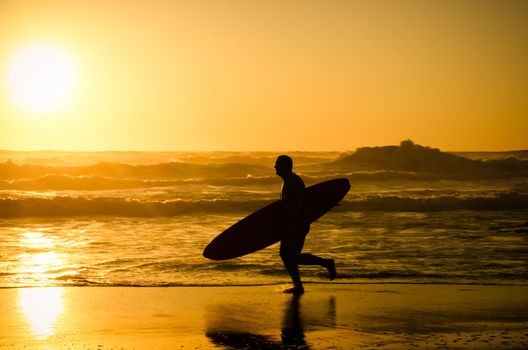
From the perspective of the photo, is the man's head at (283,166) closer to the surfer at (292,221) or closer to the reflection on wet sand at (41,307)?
the surfer at (292,221)

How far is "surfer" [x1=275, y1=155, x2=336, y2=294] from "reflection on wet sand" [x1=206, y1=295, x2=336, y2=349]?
1.90 ft

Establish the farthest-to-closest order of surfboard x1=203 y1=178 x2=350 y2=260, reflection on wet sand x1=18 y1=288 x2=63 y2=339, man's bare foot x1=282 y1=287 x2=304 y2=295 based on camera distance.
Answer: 1. surfboard x1=203 y1=178 x2=350 y2=260
2. man's bare foot x1=282 y1=287 x2=304 y2=295
3. reflection on wet sand x1=18 y1=288 x2=63 y2=339

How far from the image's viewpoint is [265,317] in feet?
27.7

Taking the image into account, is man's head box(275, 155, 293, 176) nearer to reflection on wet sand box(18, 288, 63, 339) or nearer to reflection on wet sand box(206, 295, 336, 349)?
reflection on wet sand box(206, 295, 336, 349)

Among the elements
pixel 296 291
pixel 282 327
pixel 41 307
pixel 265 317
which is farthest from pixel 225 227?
pixel 282 327

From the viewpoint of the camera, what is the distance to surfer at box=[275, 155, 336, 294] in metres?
9.70

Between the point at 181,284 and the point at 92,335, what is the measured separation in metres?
3.28

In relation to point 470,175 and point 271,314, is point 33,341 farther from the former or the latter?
point 470,175

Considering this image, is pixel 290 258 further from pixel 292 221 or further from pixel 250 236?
pixel 250 236

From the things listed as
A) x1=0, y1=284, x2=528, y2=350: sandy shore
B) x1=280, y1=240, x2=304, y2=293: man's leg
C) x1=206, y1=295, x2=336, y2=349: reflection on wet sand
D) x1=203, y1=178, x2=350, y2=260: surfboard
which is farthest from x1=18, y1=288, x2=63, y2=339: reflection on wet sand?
x1=280, y1=240, x2=304, y2=293: man's leg

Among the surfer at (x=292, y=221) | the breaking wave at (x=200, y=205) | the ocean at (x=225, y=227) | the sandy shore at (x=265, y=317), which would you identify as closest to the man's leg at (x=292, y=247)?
the surfer at (x=292, y=221)

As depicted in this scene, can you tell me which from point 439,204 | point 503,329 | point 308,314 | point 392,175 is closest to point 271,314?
point 308,314

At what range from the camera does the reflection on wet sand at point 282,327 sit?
7172 millimetres

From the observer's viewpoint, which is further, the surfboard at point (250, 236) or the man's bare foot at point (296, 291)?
the surfboard at point (250, 236)
